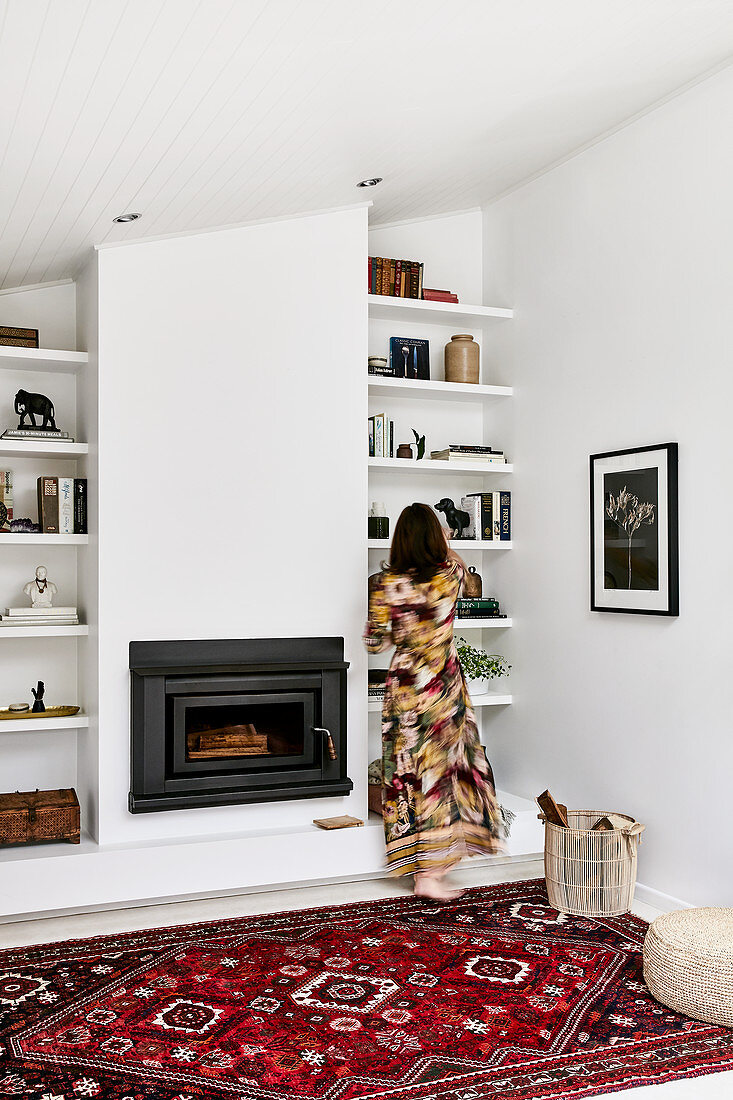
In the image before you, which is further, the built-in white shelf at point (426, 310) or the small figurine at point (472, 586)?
the small figurine at point (472, 586)

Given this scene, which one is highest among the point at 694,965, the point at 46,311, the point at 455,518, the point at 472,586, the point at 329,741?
the point at 46,311

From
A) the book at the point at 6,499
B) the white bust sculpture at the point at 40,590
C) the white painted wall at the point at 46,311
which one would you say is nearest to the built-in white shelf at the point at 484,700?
the white bust sculpture at the point at 40,590

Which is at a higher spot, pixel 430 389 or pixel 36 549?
pixel 430 389

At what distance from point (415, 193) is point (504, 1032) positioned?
3.45m

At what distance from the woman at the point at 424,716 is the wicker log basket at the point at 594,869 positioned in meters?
0.41

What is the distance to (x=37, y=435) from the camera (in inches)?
163

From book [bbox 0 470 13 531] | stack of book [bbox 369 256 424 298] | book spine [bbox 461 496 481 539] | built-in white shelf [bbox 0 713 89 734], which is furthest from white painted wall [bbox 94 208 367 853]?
book spine [bbox 461 496 481 539]

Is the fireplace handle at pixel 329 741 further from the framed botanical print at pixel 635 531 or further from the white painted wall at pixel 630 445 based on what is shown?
the framed botanical print at pixel 635 531

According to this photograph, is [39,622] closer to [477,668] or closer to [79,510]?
[79,510]

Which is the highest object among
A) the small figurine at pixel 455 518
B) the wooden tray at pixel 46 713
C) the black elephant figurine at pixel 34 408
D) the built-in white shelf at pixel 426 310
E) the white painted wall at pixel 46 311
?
the built-in white shelf at pixel 426 310

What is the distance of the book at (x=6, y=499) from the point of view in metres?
4.18

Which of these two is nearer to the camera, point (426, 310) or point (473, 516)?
→ point (426, 310)

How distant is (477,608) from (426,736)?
1059 millimetres

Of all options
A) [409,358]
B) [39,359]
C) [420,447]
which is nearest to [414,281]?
[409,358]
